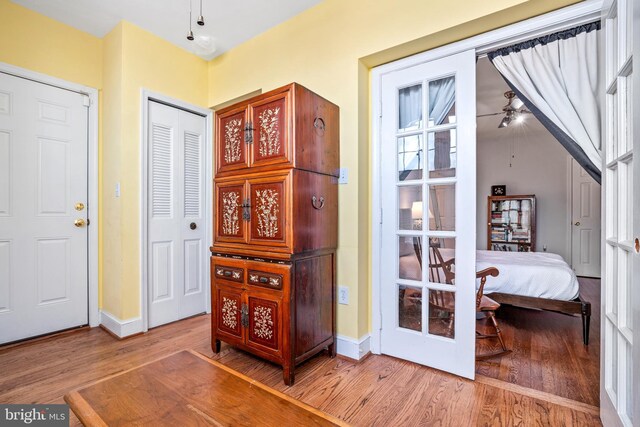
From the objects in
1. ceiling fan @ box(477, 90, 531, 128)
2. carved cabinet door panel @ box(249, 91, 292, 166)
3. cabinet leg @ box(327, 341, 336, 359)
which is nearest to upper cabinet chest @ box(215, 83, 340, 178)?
carved cabinet door panel @ box(249, 91, 292, 166)

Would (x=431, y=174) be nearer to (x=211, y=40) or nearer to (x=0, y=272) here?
(x=211, y=40)

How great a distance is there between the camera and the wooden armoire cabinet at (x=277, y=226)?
6.05 ft

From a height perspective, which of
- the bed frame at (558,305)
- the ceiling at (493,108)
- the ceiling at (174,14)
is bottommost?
the bed frame at (558,305)

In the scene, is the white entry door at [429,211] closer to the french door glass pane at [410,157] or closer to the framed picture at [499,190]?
the french door glass pane at [410,157]

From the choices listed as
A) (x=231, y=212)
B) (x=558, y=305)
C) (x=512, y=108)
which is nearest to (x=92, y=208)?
(x=231, y=212)

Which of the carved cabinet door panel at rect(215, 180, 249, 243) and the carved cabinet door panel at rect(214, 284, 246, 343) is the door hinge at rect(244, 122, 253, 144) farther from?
the carved cabinet door panel at rect(214, 284, 246, 343)

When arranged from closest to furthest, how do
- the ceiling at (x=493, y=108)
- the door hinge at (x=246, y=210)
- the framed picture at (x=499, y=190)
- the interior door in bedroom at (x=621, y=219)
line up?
the interior door in bedroom at (x=621, y=219) → the door hinge at (x=246, y=210) → the ceiling at (x=493, y=108) → the framed picture at (x=499, y=190)

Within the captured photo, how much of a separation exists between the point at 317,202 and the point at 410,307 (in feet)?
3.31

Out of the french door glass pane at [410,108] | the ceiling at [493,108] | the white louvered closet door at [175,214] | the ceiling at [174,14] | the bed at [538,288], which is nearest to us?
the french door glass pane at [410,108]

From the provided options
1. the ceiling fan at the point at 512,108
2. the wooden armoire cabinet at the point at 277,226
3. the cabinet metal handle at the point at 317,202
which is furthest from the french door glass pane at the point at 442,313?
the ceiling fan at the point at 512,108

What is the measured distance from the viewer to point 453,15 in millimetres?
1812

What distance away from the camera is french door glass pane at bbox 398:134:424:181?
212 cm

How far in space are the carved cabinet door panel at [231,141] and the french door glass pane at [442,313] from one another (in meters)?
1.58

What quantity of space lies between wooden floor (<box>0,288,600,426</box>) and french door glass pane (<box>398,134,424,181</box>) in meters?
1.34
